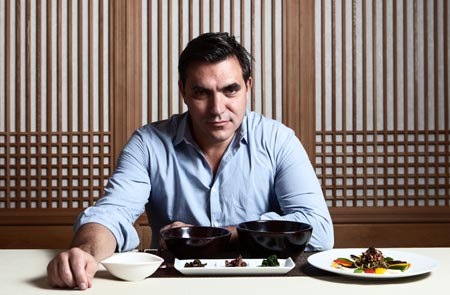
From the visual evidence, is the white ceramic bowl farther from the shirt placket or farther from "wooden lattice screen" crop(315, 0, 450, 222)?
"wooden lattice screen" crop(315, 0, 450, 222)

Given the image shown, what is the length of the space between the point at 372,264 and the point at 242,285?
349mm

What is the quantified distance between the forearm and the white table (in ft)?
0.33

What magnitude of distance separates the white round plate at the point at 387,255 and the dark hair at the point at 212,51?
0.85 m

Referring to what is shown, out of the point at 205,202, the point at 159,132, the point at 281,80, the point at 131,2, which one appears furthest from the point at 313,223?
the point at 131,2

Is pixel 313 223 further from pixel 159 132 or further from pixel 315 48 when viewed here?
pixel 315 48

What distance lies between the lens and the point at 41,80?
Result: 394 cm

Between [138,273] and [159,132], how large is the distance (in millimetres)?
1003

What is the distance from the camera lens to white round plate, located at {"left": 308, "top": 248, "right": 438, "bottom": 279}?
63.7 inches

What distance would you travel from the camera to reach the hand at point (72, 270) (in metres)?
1.55

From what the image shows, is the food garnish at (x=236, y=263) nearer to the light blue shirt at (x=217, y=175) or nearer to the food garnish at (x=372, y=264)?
the food garnish at (x=372, y=264)

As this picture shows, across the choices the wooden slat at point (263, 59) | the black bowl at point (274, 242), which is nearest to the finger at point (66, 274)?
the black bowl at point (274, 242)

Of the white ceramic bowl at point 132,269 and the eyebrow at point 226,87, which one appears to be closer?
the white ceramic bowl at point 132,269

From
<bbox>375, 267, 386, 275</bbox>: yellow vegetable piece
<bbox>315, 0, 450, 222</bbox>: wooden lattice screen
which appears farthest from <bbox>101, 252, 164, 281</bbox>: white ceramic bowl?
<bbox>315, 0, 450, 222</bbox>: wooden lattice screen

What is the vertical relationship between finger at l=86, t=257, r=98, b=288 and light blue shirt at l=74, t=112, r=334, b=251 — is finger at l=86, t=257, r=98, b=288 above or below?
below
